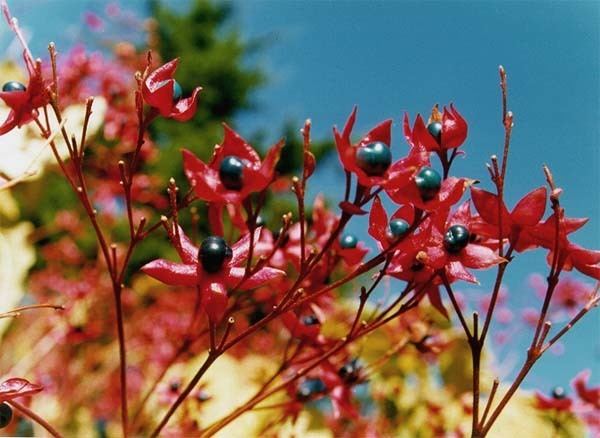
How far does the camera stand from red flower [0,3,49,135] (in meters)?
0.60

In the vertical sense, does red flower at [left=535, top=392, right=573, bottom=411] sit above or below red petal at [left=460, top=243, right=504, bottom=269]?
above

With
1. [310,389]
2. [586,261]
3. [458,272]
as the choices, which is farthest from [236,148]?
[310,389]

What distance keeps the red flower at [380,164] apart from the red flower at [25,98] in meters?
0.30

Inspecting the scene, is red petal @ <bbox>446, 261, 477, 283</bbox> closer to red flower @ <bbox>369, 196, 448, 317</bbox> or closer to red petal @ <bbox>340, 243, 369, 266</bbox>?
red flower @ <bbox>369, 196, 448, 317</bbox>

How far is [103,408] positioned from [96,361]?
0.69 feet

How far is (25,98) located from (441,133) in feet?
1.30

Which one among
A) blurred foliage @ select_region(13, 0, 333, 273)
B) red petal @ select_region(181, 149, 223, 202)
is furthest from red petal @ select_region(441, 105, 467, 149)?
blurred foliage @ select_region(13, 0, 333, 273)

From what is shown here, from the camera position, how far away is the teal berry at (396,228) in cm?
53

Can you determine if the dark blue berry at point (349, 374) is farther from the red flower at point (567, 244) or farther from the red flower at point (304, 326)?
the red flower at point (567, 244)

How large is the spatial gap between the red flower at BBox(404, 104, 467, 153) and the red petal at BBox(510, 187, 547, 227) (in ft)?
0.25

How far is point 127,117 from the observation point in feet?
5.48

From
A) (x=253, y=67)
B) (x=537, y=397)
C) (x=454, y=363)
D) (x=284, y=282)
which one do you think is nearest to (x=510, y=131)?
(x=284, y=282)

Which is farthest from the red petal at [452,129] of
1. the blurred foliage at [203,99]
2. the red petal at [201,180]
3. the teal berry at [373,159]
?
the blurred foliage at [203,99]

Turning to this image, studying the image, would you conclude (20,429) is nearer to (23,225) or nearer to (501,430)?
(23,225)
